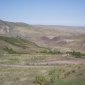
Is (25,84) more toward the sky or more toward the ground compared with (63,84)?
more toward the ground

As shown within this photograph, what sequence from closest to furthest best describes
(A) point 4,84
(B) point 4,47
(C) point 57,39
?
(A) point 4,84, (B) point 4,47, (C) point 57,39

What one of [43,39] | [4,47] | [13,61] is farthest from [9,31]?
[13,61]

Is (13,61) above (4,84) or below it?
below

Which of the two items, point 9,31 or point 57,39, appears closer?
point 57,39

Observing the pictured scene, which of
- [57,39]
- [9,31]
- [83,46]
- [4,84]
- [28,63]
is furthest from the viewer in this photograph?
[9,31]

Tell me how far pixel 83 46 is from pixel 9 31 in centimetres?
8106

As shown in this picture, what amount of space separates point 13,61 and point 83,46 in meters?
64.0

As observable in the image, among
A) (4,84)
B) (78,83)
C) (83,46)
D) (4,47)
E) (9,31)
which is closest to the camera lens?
(78,83)

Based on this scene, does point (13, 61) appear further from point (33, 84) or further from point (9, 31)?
point (9, 31)

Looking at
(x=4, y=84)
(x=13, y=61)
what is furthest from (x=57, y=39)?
(x=4, y=84)

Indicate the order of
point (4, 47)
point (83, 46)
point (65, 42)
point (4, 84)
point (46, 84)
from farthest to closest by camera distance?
point (65, 42) < point (83, 46) < point (4, 47) < point (4, 84) < point (46, 84)

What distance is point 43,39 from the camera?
17138cm

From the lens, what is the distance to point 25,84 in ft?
70.7

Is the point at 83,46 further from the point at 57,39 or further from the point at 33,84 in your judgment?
the point at 33,84
